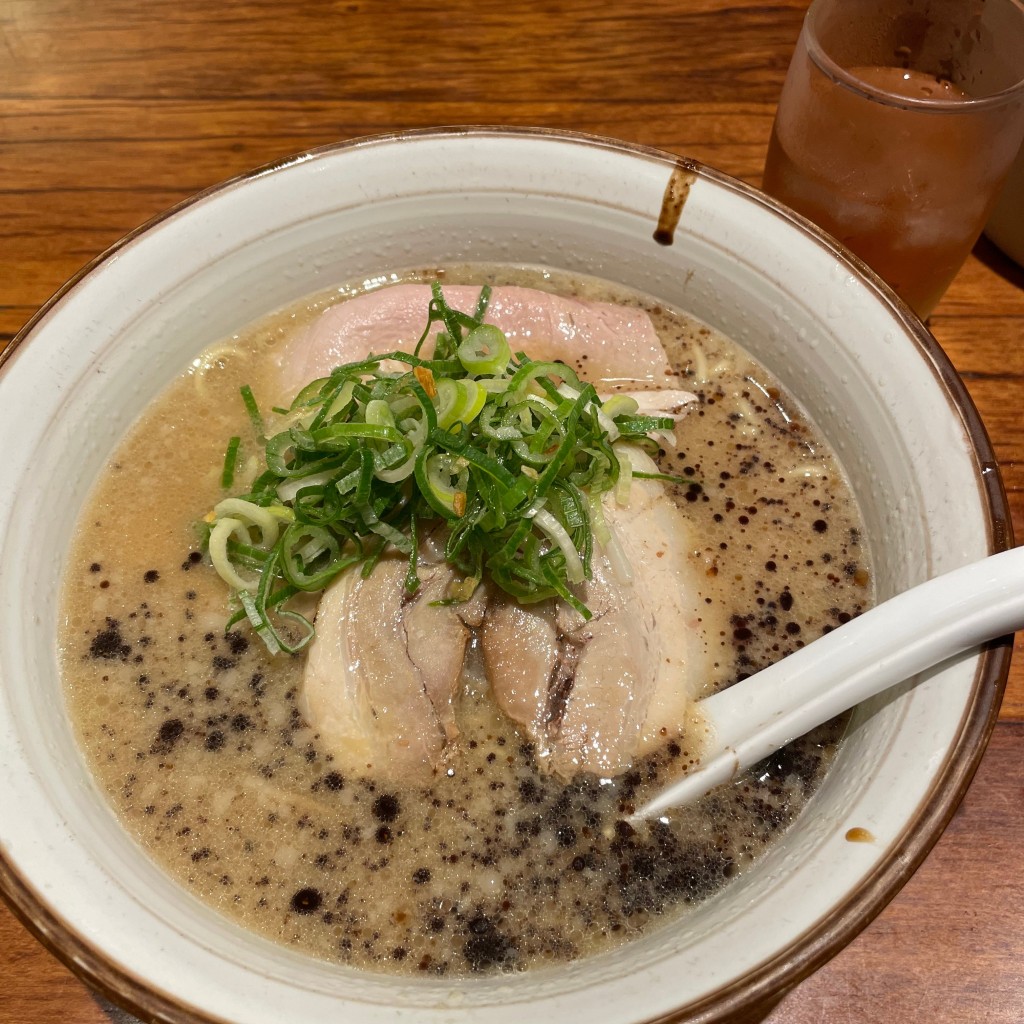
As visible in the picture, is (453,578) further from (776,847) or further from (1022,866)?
(1022,866)

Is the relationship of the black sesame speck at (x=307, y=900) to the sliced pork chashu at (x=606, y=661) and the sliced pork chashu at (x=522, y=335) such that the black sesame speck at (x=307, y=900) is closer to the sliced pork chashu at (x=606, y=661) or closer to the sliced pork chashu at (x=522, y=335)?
the sliced pork chashu at (x=606, y=661)

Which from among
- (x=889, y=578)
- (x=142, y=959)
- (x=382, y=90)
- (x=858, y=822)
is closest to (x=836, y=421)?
(x=889, y=578)

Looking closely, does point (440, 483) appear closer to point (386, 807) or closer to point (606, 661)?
point (606, 661)

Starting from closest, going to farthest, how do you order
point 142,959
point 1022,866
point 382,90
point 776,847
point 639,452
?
point 142,959 < point 776,847 < point 1022,866 < point 639,452 < point 382,90

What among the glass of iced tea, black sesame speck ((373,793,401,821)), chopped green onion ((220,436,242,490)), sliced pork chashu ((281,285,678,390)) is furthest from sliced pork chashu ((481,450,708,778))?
the glass of iced tea

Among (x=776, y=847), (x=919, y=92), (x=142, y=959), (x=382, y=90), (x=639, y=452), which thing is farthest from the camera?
(x=382, y=90)

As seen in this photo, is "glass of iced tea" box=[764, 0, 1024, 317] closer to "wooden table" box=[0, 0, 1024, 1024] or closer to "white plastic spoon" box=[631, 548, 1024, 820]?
"wooden table" box=[0, 0, 1024, 1024]
